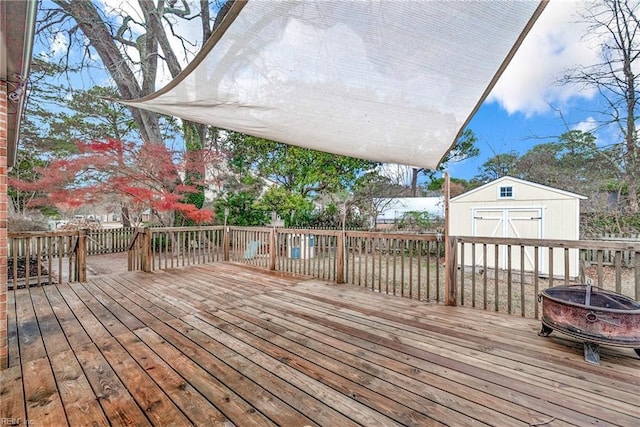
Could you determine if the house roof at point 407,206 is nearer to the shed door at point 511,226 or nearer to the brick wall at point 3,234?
the shed door at point 511,226

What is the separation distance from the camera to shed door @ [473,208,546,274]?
25.0 feet

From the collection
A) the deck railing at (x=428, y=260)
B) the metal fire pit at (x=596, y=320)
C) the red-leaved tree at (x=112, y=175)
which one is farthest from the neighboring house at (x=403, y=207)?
the metal fire pit at (x=596, y=320)

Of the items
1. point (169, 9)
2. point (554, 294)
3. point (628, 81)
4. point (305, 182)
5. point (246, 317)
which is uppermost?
point (169, 9)

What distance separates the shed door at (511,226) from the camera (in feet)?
25.0

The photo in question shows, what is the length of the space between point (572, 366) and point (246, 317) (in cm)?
268

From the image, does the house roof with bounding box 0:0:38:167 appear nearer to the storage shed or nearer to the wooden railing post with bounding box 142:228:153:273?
the wooden railing post with bounding box 142:228:153:273

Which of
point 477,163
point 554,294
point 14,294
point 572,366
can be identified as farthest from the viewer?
point 477,163

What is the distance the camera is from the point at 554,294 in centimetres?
249

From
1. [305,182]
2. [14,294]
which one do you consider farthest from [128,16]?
[14,294]

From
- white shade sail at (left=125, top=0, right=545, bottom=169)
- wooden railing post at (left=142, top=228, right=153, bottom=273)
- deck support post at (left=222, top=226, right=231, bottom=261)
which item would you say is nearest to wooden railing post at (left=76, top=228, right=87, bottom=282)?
wooden railing post at (left=142, top=228, right=153, bottom=273)

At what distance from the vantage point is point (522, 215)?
7.76 metres

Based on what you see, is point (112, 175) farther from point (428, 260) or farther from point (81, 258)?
point (428, 260)

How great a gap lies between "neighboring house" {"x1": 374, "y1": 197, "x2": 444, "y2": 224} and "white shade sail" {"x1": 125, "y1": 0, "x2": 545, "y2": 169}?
8587 millimetres

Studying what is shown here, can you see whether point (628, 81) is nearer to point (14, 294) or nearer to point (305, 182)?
point (305, 182)
